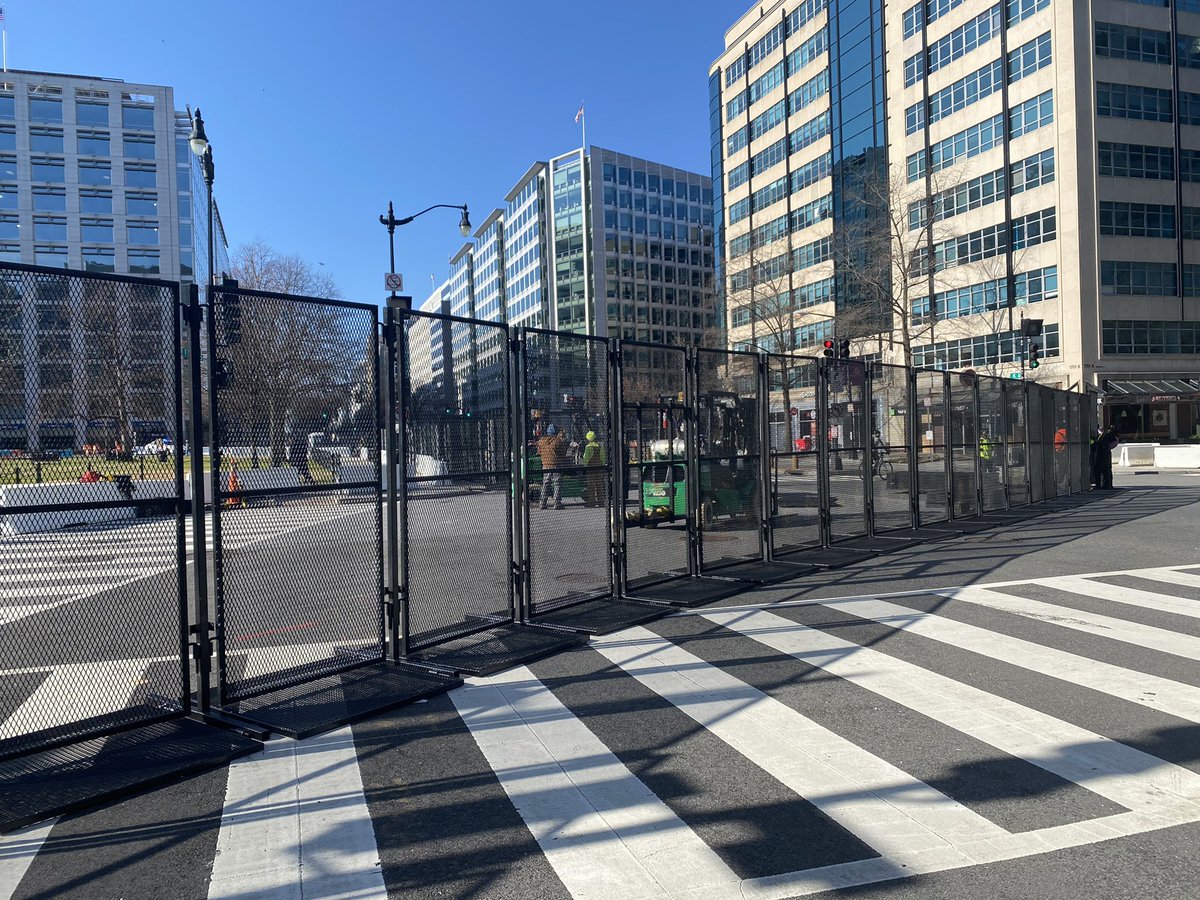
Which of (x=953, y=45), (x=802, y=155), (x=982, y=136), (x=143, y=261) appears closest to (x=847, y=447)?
(x=982, y=136)

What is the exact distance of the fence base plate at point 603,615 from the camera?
836 cm

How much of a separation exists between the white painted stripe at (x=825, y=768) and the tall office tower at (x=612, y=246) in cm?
9842

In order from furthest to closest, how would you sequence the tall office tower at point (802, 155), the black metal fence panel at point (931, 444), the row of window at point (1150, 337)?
1. the tall office tower at point (802, 155)
2. the row of window at point (1150, 337)
3. the black metal fence panel at point (931, 444)

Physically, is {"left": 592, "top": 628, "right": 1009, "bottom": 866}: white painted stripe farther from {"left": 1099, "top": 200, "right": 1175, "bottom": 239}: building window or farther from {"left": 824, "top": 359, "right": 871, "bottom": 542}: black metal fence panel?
{"left": 1099, "top": 200, "right": 1175, "bottom": 239}: building window

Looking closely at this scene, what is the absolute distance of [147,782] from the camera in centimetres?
468

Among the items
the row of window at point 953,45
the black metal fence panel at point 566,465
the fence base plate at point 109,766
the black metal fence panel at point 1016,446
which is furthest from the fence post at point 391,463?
the row of window at point 953,45

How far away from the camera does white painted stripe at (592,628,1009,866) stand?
3.94 m

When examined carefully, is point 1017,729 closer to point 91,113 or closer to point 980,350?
point 980,350

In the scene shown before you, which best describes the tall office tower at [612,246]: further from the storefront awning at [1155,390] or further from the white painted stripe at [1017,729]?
the white painted stripe at [1017,729]

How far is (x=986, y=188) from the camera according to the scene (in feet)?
178

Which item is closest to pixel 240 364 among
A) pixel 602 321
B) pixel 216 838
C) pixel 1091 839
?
pixel 216 838

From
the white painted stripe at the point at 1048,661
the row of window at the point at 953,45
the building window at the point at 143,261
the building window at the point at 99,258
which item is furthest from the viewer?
the building window at the point at 143,261

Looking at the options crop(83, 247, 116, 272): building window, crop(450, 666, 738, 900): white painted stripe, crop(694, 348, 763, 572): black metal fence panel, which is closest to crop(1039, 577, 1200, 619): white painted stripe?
crop(694, 348, 763, 572): black metal fence panel

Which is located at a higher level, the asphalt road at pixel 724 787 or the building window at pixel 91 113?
the building window at pixel 91 113
